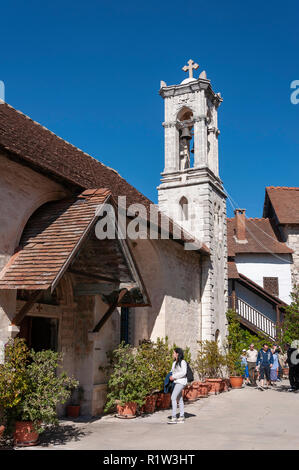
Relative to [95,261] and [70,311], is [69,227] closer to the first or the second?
[95,261]

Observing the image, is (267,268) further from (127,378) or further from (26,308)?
(26,308)

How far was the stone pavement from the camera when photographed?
727 centimetres

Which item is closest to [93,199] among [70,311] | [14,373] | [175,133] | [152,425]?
[70,311]

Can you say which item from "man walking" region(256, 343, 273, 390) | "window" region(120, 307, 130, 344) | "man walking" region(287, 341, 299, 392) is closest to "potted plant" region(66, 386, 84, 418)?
"window" region(120, 307, 130, 344)

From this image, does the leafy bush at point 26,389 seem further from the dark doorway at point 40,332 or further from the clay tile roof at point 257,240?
the clay tile roof at point 257,240

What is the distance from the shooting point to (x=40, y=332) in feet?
31.3

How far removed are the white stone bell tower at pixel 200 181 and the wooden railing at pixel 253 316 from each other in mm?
6213

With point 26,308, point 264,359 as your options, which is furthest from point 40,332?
point 264,359

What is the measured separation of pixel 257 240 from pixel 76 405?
2134cm

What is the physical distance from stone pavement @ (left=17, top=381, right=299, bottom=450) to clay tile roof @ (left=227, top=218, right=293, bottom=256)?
1643cm

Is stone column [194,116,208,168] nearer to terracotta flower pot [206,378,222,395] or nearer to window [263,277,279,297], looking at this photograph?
terracotta flower pot [206,378,222,395]

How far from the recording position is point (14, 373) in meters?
6.77

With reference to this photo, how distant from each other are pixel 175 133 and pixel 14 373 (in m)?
14.5

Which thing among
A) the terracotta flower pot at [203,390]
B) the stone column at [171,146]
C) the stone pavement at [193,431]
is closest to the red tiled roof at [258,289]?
the stone column at [171,146]
